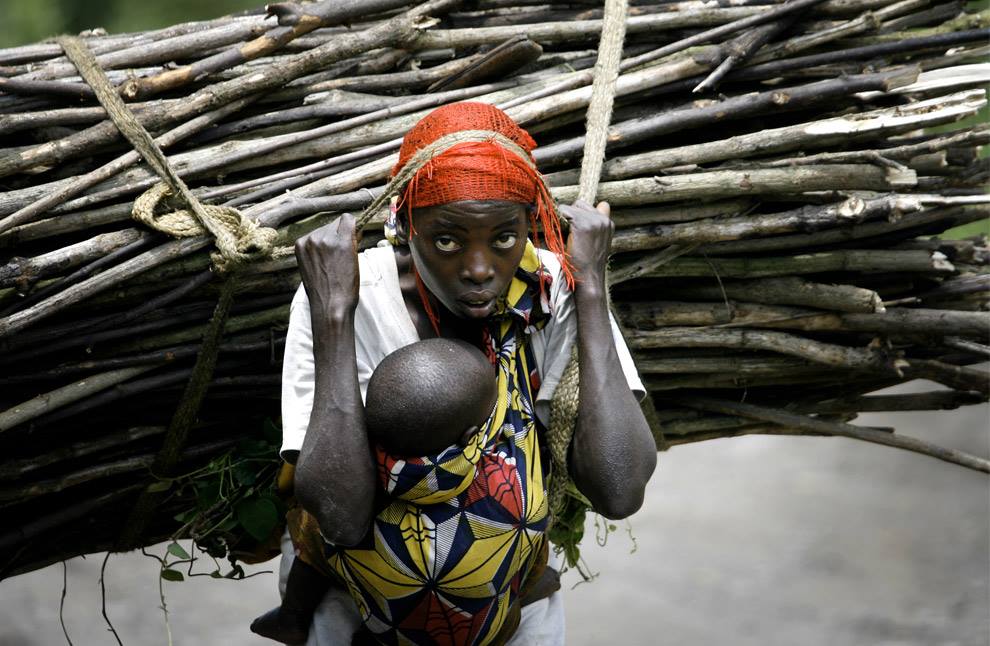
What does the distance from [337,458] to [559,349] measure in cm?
37

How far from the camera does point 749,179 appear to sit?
6.31ft

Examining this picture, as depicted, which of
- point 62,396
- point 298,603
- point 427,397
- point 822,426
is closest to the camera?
point 427,397

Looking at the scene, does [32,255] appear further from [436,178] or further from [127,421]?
[436,178]

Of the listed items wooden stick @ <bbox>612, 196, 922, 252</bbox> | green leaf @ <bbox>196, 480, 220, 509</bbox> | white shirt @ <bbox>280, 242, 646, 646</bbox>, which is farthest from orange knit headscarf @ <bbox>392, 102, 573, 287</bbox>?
green leaf @ <bbox>196, 480, 220, 509</bbox>

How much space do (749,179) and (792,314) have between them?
1.08 ft

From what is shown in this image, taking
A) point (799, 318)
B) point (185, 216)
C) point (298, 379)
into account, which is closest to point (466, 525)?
point (298, 379)

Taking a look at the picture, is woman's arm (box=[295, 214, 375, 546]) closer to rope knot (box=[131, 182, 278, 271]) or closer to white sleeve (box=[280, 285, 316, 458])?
white sleeve (box=[280, 285, 316, 458])

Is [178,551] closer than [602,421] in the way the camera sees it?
No

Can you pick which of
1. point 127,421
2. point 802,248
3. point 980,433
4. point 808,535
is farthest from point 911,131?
point 980,433

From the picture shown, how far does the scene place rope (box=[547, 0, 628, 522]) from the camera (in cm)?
154

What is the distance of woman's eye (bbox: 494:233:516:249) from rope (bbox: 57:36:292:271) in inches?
17.0

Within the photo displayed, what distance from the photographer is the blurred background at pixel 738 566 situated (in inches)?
122

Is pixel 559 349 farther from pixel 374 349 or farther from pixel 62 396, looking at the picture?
pixel 62 396

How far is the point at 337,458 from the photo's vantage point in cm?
141
